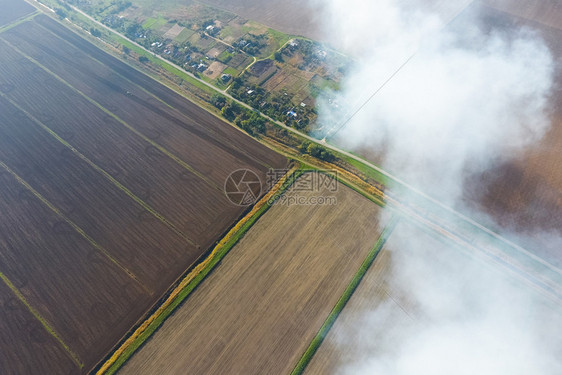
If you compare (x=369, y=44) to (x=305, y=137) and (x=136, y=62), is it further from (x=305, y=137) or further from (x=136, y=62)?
(x=136, y=62)

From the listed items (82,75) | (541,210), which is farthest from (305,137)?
(82,75)

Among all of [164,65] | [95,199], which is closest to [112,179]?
[95,199]

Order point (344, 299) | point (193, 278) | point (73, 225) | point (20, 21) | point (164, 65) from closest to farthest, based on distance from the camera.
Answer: point (344, 299) < point (193, 278) < point (73, 225) < point (164, 65) < point (20, 21)

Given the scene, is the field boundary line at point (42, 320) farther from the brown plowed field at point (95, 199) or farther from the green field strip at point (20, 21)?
the green field strip at point (20, 21)

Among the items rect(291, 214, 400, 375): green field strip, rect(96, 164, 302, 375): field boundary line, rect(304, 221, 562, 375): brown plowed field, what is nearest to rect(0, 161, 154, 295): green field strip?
rect(96, 164, 302, 375): field boundary line

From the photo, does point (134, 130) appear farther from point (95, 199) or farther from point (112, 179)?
point (95, 199)

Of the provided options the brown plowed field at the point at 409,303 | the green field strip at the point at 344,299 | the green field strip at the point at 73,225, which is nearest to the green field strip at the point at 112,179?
the green field strip at the point at 73,225
